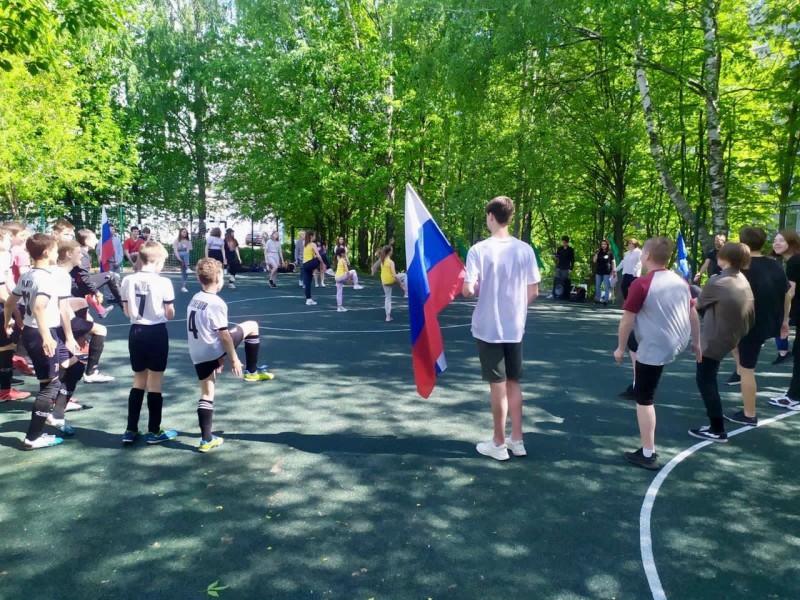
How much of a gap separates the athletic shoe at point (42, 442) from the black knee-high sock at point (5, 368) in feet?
6.10

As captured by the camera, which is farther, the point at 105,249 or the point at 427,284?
the point at 105,249

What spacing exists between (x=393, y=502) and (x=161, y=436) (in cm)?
251

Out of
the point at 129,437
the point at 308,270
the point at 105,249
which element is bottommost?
the point at 129,437

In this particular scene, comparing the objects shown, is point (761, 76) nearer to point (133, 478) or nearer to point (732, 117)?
point (732, 117)

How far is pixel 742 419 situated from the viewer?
6.35 metres

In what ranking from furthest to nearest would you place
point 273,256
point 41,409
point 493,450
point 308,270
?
A: point 273,256
point 308,270
point 41,409
point 493,450

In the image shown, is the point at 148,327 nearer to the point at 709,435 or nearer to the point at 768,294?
the point at 709,435

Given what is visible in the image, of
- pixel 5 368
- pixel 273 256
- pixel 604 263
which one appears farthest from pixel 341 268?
pixel 5 368

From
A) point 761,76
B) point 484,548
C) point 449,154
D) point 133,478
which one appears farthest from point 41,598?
point 449,154

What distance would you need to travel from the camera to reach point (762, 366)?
30.3ft

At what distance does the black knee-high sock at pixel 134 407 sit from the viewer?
5.46 metres

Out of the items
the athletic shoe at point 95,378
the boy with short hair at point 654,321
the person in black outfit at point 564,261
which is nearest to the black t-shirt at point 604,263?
the person in black outfit at point 564,261

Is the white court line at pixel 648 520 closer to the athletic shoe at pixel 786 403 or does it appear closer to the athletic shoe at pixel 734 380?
the athletic shoe at pixel 786 403

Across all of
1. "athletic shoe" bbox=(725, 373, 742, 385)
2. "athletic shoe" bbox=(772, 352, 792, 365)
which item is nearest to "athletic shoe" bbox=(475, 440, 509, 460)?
"athletic shoe" bbox=(725, 373, 742, 385)
